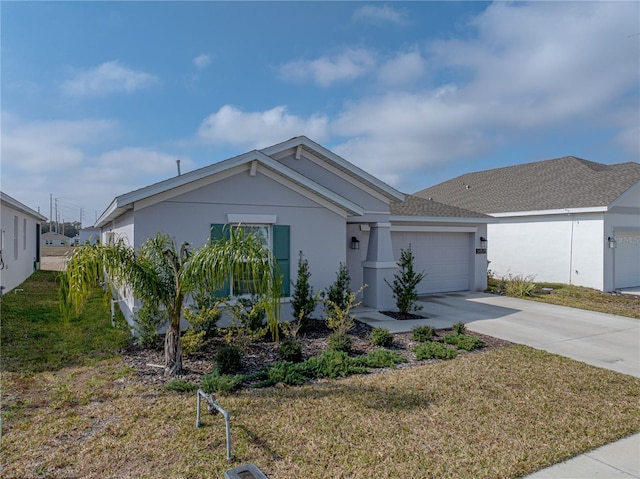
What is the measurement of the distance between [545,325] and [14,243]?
1848 cm

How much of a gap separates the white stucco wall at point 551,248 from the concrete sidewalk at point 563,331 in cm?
482

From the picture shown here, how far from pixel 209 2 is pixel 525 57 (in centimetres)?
904

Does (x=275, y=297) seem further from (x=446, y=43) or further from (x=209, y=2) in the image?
(x=446, y=43)

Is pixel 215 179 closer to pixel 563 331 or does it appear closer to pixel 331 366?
pixel 331 366

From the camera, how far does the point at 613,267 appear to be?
15.5 m

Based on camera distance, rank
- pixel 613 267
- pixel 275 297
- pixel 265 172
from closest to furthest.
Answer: pixel 275 297, pixel 265 172, pixel 613 267

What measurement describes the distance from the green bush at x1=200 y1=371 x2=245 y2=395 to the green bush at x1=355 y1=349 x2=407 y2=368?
84.7 inches

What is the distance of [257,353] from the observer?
278 inches

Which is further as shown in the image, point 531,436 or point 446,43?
point 446,43

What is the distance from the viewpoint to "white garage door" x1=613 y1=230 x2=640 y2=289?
1587 cm

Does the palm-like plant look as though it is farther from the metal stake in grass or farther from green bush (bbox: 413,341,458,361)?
green bush (bbox: 413,341,458,361)

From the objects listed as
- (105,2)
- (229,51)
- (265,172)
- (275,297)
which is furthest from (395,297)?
(105,2)

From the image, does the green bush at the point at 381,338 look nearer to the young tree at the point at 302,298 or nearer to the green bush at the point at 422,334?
the green bush at the point at 422,334

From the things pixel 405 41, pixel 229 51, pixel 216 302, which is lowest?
pixel 216 302
